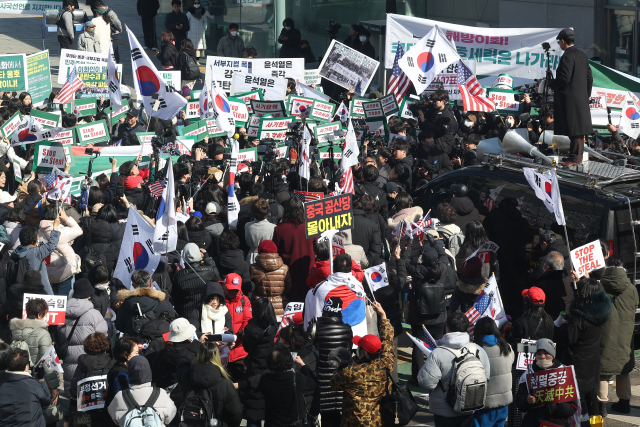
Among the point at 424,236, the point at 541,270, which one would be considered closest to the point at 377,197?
the point at 424,236

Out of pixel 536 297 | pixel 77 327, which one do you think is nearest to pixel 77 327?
pixel 77 327

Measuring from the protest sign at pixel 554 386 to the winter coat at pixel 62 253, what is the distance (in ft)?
18.7

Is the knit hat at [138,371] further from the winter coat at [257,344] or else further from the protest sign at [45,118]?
the protest sign at [45,118]

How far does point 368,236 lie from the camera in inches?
385

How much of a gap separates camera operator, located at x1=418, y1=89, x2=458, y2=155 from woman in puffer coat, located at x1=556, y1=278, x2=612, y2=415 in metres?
6.15

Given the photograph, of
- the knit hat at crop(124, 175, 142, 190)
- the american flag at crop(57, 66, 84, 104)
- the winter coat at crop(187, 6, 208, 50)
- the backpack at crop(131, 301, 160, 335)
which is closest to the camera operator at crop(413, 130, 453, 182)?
the knit hat at crop(124, 175, 142, 190)

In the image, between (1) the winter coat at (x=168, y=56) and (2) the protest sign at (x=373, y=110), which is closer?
(2) the protest sign at (x=373, y=110)

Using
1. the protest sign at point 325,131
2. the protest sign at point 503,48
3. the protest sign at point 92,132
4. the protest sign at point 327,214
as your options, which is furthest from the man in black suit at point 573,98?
the protest sign at point 92,132

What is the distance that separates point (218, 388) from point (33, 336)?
2163mm

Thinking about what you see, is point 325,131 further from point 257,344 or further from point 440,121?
point 257,344

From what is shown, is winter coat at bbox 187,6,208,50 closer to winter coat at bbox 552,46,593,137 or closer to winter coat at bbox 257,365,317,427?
winter coat at bbox 552,46,593,137

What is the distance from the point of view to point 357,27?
19750mm

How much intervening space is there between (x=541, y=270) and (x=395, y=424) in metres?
2.76

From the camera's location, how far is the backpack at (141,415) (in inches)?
241
